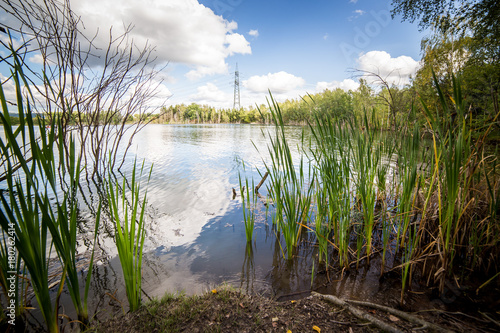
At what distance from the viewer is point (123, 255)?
5.52 ft

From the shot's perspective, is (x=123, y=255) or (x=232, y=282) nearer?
(x=123, y=255)

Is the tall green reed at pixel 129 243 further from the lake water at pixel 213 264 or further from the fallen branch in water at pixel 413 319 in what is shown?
the fallen branch in water at pixel 413 319

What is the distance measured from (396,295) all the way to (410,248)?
0.51 metres

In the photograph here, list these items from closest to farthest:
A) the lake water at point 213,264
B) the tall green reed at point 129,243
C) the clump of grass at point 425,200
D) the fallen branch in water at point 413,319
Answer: the fallen branch in water at point 413,319 → the tall green reed at point 129,243 → the clump of grass at point 425,200 → the lake water at point 213,264

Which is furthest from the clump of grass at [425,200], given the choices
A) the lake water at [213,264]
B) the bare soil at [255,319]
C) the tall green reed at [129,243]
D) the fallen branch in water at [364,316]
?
the tall green reed at [129,243]

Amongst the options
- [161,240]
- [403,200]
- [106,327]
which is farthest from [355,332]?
[161,240]

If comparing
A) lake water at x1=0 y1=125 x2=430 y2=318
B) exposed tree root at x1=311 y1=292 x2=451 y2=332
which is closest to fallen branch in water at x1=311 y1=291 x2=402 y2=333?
exposed tree root at x1=311 y1=292 x2=451 y2=332

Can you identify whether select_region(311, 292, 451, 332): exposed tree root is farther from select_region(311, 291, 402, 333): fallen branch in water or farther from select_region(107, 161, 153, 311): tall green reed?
select_region(107, 161, 153, 311): tall green reed

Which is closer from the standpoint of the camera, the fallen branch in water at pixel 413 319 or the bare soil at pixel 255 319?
the fallen branch in water at pixel 413 319

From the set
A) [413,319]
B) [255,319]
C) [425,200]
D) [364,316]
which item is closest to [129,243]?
[255,319]

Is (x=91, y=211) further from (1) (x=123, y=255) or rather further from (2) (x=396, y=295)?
(2) (x=396, y=295)

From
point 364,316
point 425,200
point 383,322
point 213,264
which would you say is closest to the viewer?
point 383,322

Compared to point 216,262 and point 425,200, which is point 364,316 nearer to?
point 425,200

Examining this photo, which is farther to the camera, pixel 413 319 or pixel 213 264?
pixel 213 264
